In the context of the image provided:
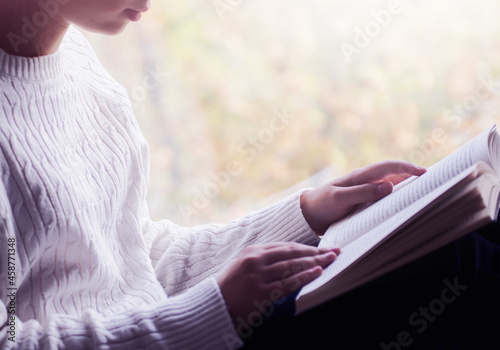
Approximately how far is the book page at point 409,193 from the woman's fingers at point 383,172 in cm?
5

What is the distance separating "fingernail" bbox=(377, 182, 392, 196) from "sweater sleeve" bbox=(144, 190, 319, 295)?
12 centimetres

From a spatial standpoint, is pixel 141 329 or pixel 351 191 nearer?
pixel 141 329

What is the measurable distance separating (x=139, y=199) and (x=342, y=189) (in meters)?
0.33

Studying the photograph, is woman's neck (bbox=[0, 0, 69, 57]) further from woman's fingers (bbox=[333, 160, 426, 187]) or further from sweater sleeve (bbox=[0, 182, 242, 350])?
woman's fingers (bbox=[333, 160, 426, 187])

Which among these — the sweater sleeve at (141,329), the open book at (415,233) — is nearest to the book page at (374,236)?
the open book at (415,233)

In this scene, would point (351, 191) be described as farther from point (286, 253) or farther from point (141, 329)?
point (141, 329)

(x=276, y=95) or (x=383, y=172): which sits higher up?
(x=276, y=95)

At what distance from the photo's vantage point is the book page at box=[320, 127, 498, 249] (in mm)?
687

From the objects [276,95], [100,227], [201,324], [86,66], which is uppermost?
[86,66]

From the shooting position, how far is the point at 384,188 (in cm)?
81

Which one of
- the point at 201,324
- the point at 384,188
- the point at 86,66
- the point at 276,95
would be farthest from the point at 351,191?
the point at 276,95

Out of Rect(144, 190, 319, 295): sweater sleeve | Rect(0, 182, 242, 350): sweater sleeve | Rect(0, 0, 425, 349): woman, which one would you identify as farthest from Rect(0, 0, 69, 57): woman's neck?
Rect(144, 190, 319, 295): sweater sleeve

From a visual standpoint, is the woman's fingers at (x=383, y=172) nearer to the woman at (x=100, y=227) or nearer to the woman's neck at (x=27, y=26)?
the woman at (x=100, y=227)

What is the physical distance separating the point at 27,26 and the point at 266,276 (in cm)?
47
